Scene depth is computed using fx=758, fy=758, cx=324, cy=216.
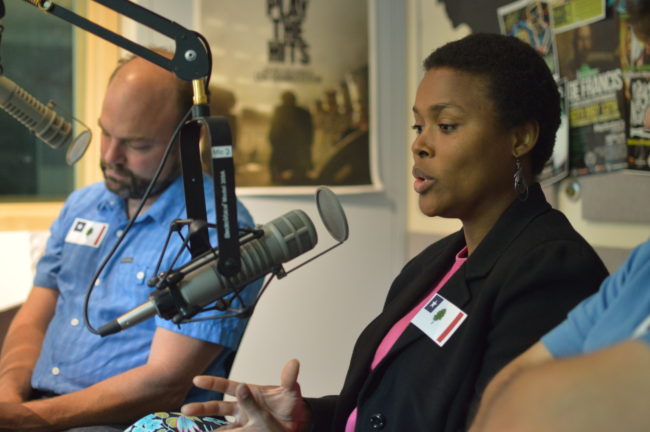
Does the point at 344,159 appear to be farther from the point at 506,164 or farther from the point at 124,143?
the point at 506,164

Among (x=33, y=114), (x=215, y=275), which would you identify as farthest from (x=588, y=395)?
(x=33, y=114)

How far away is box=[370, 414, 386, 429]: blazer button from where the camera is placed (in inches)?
52.2

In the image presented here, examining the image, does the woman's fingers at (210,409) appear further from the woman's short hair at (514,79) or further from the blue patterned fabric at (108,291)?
the woman's short hair at (514,79)

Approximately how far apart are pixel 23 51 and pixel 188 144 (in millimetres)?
2298

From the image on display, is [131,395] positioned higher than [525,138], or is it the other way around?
[525,138]

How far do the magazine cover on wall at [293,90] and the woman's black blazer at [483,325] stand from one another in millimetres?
2012

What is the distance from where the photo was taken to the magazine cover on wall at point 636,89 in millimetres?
2336

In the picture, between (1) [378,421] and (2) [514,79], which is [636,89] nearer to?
(2) [514,79]

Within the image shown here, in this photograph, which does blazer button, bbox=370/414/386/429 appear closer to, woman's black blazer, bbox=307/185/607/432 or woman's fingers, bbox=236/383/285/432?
woman's black blazer, bbox=307/185/607/432

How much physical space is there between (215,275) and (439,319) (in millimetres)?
492

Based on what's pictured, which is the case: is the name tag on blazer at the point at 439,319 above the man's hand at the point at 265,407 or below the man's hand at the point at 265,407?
above

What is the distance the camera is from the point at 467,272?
4.51 feet

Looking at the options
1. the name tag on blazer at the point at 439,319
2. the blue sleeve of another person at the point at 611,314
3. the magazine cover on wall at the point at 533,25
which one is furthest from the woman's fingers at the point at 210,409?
the magazine cover on wall at the point at 533,25

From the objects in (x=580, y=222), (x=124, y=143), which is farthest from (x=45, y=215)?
(x=580, y=222)
